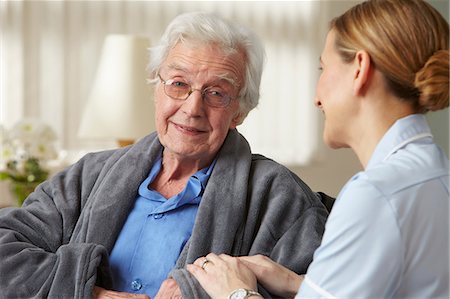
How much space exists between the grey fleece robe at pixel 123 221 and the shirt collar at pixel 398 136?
624 millimetres

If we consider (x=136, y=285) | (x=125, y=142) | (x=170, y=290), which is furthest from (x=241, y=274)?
(x=125, y=142)

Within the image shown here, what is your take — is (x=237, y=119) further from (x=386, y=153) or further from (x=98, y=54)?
(x=98, y=54)

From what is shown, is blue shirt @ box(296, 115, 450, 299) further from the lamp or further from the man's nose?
the lamp

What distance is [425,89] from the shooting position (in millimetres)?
1577

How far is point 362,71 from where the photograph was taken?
1586mm

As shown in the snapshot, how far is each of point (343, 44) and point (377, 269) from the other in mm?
445

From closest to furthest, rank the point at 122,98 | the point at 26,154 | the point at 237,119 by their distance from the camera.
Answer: the point at 237,119, the point at 26,154, the point at 122,98

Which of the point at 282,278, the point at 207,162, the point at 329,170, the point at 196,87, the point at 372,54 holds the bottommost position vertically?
the point at 329,170

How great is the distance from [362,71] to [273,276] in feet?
2.07

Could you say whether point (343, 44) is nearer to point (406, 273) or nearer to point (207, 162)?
point (406, 273)

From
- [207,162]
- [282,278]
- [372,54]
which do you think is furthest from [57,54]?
[372,54]

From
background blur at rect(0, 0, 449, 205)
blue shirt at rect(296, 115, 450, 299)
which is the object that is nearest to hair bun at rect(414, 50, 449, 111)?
blue shirt at rect(296, 115, 450, 299)

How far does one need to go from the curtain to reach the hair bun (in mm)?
4039

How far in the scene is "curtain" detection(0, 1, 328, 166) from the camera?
542 cm
